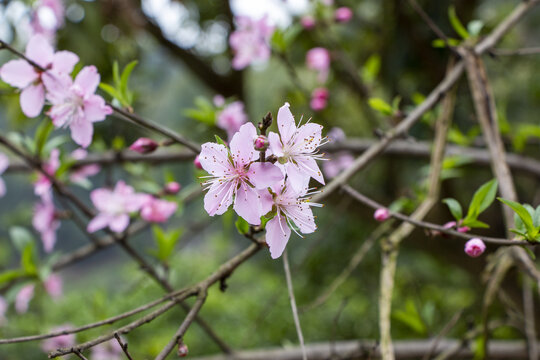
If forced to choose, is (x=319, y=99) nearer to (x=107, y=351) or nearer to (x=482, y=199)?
(x=482, y=199)

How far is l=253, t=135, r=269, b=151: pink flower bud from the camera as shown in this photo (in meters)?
0.41

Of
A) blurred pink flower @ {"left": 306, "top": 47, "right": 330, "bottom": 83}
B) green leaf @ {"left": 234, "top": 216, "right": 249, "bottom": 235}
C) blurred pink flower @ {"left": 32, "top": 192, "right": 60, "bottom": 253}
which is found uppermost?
blurred pink flower @ {"left": 306, "top": 47, "right": 330, "bottom": 83}

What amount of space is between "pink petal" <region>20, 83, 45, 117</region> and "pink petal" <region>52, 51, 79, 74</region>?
40mm

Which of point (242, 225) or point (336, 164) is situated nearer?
point (242, 225)

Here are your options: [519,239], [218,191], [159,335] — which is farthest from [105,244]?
[159,335]

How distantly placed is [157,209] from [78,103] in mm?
336

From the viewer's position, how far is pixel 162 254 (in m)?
0.82

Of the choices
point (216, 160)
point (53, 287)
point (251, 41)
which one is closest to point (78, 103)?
point (216, 160)

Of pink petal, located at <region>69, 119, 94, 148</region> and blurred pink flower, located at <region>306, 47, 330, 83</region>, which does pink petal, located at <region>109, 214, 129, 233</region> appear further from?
blurred pink flower, located at <region>306, 47, 330, 83</region>

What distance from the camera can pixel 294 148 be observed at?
46 cm

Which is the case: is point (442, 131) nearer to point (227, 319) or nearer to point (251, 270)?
point (227, 319)

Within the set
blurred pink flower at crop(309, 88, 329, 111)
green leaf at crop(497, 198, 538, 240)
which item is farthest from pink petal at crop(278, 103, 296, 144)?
blurred pink flower at crop(309, 88, 329, 111)

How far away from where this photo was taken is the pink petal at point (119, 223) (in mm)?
854

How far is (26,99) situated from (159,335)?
8.69ft
